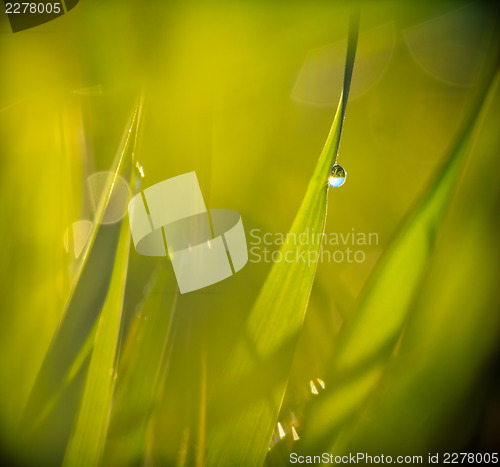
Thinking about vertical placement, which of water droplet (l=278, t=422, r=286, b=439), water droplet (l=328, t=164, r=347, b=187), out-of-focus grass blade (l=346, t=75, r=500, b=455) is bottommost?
water droplet (l=278, t=422, r=286, b=439)

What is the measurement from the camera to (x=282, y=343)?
19.7 inches

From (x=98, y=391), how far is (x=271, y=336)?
253 mm

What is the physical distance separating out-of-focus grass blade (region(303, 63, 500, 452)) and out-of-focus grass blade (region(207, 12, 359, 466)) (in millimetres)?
61

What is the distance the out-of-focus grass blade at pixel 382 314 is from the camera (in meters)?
0.44

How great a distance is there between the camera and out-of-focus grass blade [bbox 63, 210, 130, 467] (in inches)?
19.7

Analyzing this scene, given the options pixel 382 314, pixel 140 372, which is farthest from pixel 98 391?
pixel 382 314

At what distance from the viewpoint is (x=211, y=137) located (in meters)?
0.62

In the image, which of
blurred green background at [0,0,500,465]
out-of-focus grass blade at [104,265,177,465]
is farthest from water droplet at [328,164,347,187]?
out-of-focus grass blade at [104,265,177,465]

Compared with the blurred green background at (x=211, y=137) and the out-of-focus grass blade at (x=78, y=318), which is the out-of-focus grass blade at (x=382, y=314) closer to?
the blurred green background at (x=211, y=137)

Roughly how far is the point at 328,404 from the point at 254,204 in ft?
1.05

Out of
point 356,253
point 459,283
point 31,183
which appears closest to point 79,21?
point 31,183

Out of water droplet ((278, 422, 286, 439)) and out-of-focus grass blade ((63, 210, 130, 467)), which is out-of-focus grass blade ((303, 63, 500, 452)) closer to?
water droplet ((278, 422, 286, 439))

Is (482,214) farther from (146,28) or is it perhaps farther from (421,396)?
(146,28)

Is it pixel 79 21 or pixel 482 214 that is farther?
pixel 79 21
